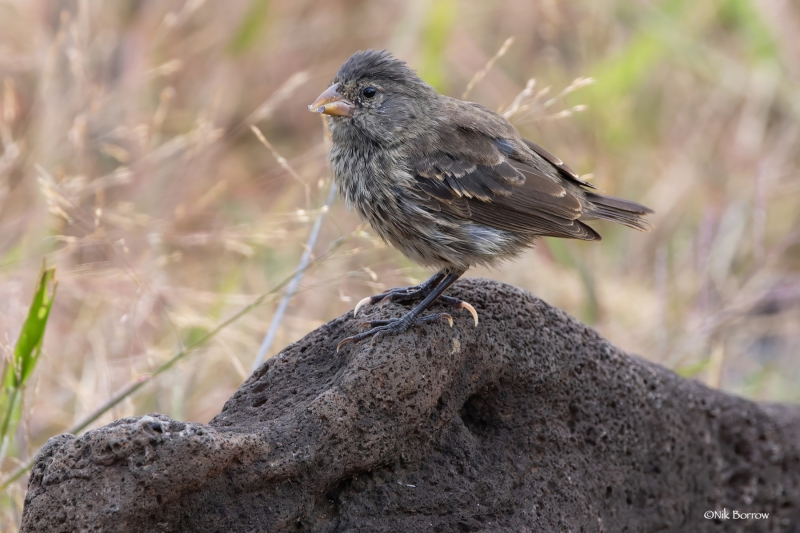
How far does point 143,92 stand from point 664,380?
197 inches

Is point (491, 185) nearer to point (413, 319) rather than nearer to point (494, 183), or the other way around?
point (494, 183)

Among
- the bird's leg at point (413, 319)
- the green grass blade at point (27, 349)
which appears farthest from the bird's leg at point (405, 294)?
the green grass blade at point (27, 349)

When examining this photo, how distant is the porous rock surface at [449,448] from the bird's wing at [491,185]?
32 cm

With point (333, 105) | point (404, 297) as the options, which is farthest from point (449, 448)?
point (333, 105)

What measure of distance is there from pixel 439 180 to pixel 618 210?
0.83m

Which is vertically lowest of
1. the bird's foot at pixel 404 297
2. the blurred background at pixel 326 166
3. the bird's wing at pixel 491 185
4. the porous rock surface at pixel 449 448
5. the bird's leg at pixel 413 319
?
the porous rock surface at pixel 449 448

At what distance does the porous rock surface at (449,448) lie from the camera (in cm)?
229

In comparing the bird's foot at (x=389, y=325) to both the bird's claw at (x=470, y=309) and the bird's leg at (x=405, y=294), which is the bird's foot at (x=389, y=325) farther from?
the bird's leg at (x=405, y=294)

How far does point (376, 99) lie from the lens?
12.1 feet

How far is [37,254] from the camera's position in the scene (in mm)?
4590

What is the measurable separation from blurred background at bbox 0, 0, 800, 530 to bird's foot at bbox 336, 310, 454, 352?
1.28 meters

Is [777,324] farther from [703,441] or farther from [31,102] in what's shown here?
[31,102]

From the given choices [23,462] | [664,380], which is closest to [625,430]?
[664,380]

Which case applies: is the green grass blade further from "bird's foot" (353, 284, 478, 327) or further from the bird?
the bird
